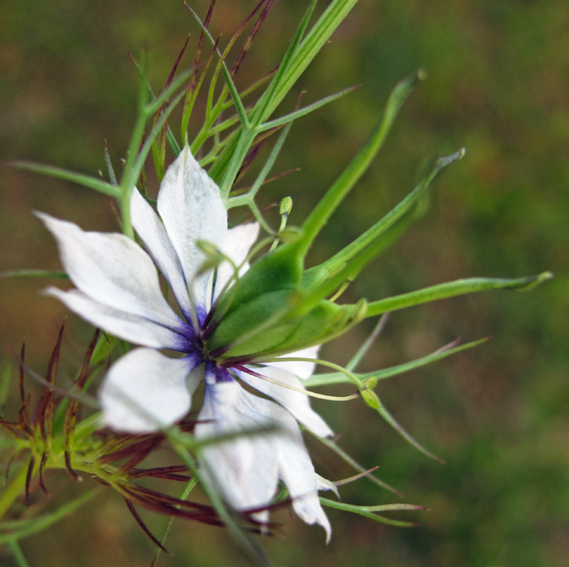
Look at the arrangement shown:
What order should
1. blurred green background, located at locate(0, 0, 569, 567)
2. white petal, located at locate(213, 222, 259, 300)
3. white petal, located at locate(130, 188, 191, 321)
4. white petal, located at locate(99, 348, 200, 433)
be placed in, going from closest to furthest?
white petal, located at locate(99, 348, 200, 433), white petal, located at locate(130, 188, 191, 321), white petal, located at locate(213, 222, 259, 300), blurred green background, located at locate(0, 0, 569, 567)

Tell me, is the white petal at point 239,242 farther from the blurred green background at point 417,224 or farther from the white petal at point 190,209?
the blurred green background at point 417,224

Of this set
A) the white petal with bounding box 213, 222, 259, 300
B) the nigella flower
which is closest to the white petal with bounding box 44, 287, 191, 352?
the nigella flower

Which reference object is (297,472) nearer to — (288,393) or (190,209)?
(288,393)

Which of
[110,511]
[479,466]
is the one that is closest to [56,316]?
[110,511]

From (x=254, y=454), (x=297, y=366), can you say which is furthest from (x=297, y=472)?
(x=297, y=366)

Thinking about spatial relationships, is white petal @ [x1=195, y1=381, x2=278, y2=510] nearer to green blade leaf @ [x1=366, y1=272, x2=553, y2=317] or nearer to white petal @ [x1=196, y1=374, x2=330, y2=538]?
white petal @ [x1=196, y1=374, x2=330, y2=538]

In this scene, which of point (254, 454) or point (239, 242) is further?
point (239, 242)
